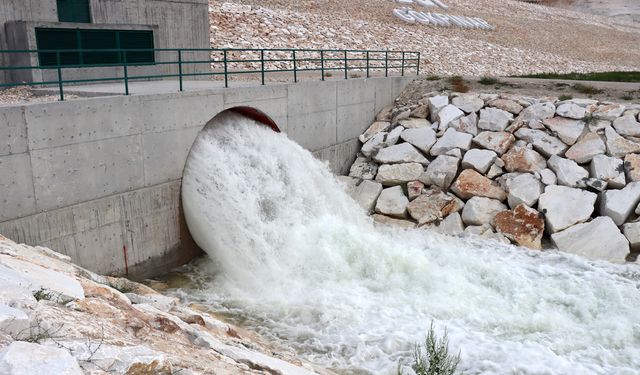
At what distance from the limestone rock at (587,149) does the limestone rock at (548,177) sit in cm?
77

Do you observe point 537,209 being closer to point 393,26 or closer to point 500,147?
point 500,147

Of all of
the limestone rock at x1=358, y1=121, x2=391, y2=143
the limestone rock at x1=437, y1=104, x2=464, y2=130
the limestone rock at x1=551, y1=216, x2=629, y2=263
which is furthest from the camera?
the limestone rock at x1=358, y1=121, x2=391, y2=143

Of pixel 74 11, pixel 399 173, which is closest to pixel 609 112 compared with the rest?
pixel 399 173

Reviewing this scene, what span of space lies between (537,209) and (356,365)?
7.70m

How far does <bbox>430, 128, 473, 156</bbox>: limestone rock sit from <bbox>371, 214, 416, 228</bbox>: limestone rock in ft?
8.00

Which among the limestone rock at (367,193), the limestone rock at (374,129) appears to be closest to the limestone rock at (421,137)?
the limestone rock at (374,129)

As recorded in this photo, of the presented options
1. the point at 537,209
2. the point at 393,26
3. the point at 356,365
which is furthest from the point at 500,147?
the point at 393,26

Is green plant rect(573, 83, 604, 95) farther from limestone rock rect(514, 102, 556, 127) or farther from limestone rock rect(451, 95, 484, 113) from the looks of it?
limestone rock rect(451, 95, 484, 113)

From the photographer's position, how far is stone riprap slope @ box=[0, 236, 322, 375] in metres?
4.29

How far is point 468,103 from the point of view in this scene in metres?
16.9

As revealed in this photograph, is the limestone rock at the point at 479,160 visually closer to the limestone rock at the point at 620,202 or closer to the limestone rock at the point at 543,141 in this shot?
the limestone rock at the point at 543,141

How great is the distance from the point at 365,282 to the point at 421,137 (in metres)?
6.78

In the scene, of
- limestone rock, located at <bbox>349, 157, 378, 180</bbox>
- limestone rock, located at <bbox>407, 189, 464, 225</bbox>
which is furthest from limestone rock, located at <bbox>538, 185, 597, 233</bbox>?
limestone rock, located at <bbox>349, 157, 378, 180</bbox>

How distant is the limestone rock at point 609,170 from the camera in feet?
44.6
